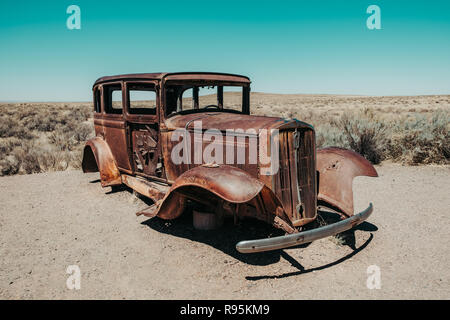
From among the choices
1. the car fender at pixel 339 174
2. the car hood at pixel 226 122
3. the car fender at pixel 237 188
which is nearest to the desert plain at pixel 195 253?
the car fender at pixel 339 174

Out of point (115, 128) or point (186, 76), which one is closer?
point (186, 76)

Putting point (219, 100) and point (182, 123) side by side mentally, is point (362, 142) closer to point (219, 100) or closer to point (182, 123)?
point (219, 100)

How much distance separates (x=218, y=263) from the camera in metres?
3.40

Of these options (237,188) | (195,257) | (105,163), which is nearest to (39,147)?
(105,163)

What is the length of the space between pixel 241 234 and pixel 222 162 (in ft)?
3.36

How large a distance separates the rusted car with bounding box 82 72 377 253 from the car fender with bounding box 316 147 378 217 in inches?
0.5

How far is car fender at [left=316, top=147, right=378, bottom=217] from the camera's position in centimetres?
390

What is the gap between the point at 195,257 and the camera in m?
3.52

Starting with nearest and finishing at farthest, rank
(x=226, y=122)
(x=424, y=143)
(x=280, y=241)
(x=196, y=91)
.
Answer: (x=280, y=241)
(x=226, y=122)
(x=196, y=91)
(x=424, y=143)

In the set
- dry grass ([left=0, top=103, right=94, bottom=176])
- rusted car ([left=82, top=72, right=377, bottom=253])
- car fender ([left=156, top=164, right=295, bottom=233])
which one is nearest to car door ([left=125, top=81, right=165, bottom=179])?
rusted car ([left=82, top=72, right=377, bottom=253])

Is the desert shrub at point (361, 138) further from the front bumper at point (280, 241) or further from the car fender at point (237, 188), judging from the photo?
the front bumper at point (280, 241)

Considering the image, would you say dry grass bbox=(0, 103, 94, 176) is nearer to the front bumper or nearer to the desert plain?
the desert plain

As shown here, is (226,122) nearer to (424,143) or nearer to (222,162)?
(222,162)
